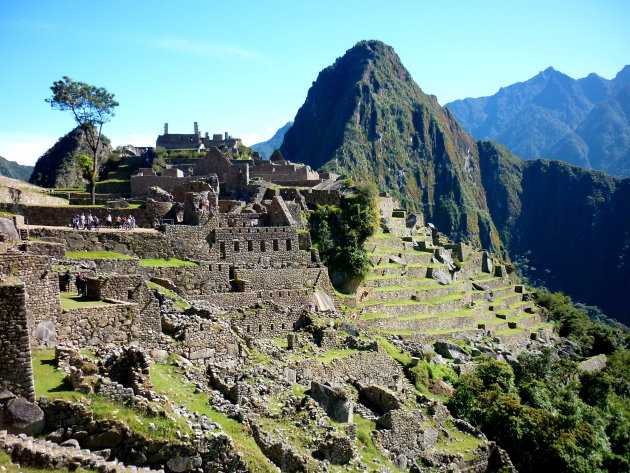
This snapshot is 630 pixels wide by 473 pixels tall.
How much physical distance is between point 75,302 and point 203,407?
14.3ft

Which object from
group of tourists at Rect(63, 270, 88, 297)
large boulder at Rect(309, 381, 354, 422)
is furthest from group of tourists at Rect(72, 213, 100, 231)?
large boulder at Rect(309, 381, 354, 422)

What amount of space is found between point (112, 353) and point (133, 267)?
7.51 m

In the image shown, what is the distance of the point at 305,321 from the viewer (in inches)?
979

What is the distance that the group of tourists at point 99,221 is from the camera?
24.1 metres

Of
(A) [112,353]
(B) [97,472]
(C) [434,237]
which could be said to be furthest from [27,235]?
(C) [434,237]

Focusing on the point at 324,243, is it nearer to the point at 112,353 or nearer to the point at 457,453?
the point at 457,453

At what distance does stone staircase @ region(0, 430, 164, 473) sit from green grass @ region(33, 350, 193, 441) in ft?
2.97

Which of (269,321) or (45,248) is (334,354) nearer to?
(269,321)

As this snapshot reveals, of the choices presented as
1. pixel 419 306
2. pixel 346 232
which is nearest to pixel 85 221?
pixel 346 232

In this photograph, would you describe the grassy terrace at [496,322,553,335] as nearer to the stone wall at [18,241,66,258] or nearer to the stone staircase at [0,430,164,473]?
the stone wall at [18,241,66,258]

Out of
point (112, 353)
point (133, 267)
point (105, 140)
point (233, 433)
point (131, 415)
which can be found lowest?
point (233, 433)

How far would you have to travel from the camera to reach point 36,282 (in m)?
13.5

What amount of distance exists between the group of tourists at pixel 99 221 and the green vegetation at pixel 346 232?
34.3ft

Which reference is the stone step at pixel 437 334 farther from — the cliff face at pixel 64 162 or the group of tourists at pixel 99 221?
the cliff face at pixel 64 162
